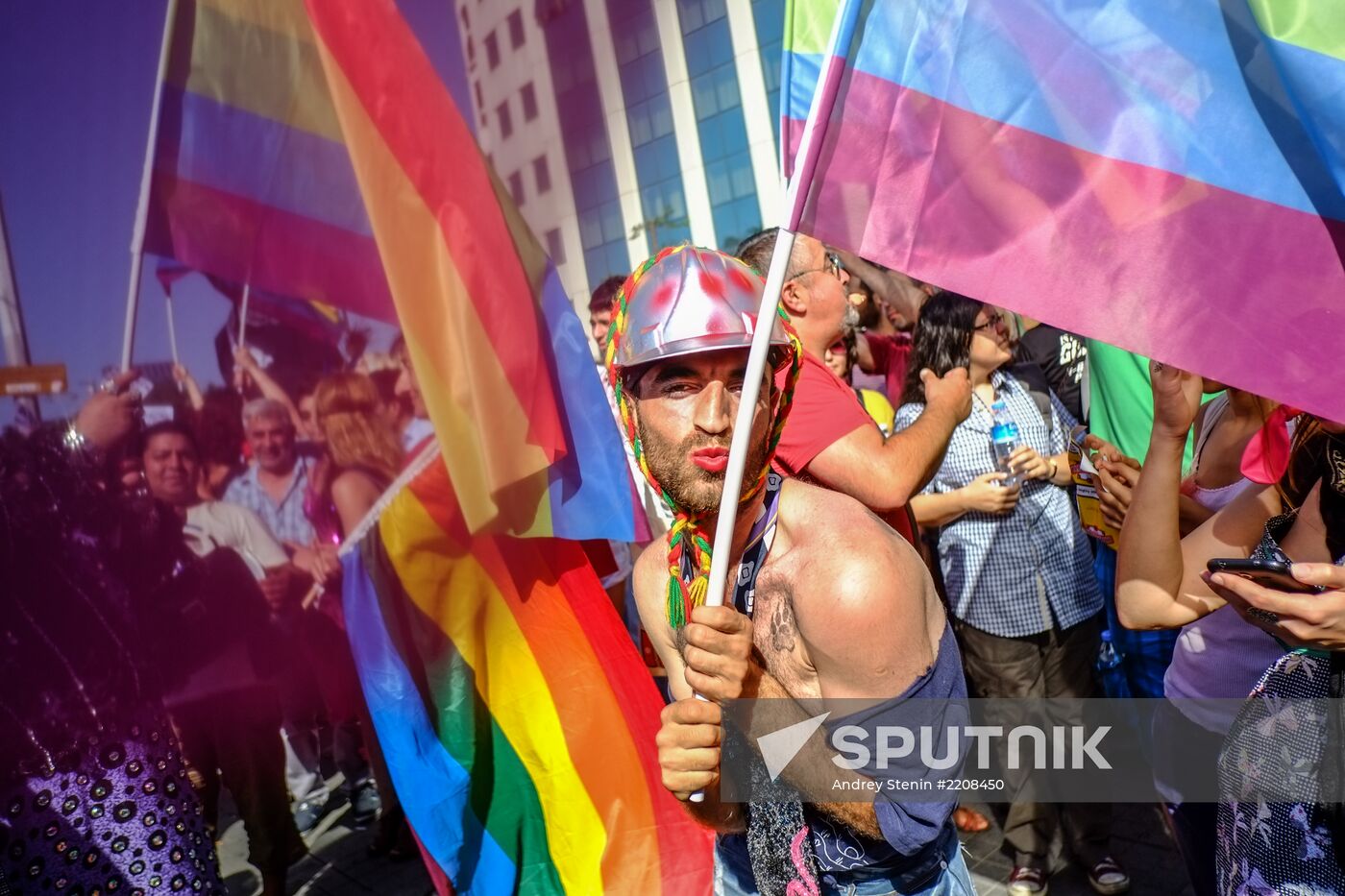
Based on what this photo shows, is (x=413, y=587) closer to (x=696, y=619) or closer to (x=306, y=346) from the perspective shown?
(x=306, y=346)

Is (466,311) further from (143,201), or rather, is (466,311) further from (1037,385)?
(1037,385)

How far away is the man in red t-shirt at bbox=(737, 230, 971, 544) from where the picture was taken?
96.0 inches

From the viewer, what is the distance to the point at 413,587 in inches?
115

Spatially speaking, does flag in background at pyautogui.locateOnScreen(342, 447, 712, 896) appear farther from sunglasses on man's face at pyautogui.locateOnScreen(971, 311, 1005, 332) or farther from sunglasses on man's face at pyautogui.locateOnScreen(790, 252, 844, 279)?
sunglasses on man's face at pyautogui.locateOnScreen(971, 311, 1005, 332)

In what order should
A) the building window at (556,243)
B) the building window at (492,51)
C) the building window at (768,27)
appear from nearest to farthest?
the building window at (492,51)
the building window at (556,243)
the building window at (768,27)

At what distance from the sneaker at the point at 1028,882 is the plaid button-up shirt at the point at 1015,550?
2.80 feet

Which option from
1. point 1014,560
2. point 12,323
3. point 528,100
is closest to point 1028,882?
point 1014,560

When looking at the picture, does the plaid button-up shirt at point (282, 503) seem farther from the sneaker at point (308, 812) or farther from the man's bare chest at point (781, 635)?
the sneaker at point (308, 812)

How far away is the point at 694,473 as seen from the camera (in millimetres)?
1738

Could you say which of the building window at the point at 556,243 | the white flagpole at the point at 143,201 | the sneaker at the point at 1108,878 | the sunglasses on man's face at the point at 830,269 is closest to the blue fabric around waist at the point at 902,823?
the sunglasses on man's face at the point at 830,269

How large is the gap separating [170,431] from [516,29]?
3.27 metres

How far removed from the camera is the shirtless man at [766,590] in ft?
5.13

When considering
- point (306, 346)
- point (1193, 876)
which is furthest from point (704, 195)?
point (1193, 876)

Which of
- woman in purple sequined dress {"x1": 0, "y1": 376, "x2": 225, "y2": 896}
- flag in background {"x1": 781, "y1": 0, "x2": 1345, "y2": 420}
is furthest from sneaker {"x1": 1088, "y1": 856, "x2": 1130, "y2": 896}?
woman in purple sequined dress {"x1": 0, "y1": 376, "x2": 225, "y2": 896}
